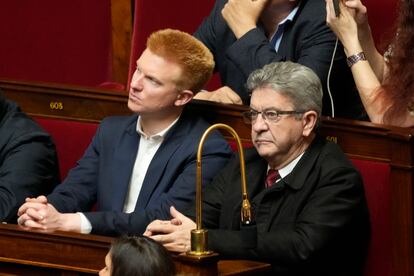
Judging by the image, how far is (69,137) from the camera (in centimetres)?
225

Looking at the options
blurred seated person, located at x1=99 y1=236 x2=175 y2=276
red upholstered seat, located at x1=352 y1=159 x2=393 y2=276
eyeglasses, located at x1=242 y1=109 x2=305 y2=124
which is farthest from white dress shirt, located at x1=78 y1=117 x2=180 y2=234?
blurred seated person, located at x1=99 y1=236 x2=175 y2=276

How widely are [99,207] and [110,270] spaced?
2.04 ft

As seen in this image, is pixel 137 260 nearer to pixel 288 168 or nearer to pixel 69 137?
pixel 288 168

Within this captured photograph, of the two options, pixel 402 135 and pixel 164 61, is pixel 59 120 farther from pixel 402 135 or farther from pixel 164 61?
pixel 402 135

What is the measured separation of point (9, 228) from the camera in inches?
69.2

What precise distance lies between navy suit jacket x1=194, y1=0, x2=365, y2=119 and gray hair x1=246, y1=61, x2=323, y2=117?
0.74 feet

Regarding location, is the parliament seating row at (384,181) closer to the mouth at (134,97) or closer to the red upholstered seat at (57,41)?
the mouth at (134,97)

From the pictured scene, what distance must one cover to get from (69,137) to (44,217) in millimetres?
401

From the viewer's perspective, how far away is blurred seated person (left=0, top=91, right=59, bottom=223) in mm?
2037

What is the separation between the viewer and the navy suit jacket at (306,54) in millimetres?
2105

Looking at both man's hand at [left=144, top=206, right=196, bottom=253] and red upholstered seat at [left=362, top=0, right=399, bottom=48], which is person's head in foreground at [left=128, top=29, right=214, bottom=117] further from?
red upholstered seat at [left=362, top=0, right=399, bottom=48]

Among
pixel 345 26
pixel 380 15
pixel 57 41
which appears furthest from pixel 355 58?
pixel 57 41


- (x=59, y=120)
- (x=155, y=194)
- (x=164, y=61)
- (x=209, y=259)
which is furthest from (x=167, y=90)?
(x=209, y=259)

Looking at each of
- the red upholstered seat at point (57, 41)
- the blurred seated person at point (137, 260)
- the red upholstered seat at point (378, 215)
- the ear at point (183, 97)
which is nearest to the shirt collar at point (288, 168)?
the red upholstered seat at point (378, 215)
